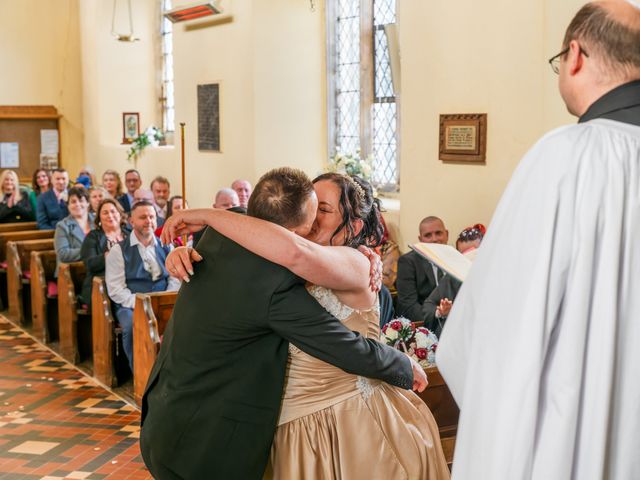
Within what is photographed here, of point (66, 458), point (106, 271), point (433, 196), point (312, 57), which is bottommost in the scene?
point (66, 458)

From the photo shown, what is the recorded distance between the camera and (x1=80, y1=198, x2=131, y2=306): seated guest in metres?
7.15

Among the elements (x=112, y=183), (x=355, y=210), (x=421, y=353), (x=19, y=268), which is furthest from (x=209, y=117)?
(x=355, y=210)

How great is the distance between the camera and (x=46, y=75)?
51.1ft

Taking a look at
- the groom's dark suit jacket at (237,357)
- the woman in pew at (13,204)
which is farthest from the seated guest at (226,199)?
the groom's dark suit jacket at (237,357)

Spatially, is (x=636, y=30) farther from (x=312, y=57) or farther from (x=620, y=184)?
(x=312, y=57)

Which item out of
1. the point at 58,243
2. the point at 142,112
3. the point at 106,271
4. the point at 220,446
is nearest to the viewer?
the point at 220,446

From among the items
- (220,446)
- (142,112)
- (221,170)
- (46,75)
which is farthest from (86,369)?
(46,75)

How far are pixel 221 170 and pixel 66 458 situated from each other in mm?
6086

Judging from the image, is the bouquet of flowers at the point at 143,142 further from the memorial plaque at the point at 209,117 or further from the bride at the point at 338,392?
the bride at the point at 338,392

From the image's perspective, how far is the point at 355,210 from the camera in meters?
2.81

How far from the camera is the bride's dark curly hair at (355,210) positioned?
280cm

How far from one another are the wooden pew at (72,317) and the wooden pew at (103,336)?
55 centimetres

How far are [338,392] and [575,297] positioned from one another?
126 cm

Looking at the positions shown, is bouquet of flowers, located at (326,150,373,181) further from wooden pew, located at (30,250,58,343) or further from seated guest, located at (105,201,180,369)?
wooden pew, located at (30,250,58,343)
